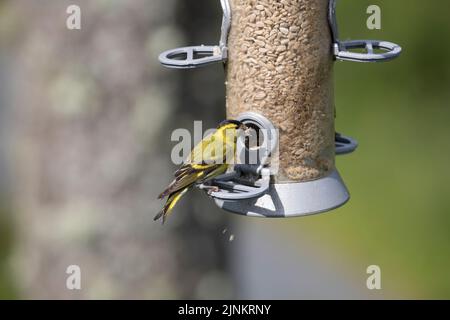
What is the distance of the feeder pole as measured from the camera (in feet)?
19.8

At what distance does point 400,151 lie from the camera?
11328mm

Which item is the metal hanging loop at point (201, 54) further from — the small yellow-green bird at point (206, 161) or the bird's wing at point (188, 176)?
→ the bird's wing at point (188, 176)

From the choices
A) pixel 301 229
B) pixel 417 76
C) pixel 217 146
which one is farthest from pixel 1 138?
pixel 217 146

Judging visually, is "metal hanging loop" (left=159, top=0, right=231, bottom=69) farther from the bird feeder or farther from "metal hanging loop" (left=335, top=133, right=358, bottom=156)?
"metal hanging loop" (left=335, top=133, right=358, bottom=156)

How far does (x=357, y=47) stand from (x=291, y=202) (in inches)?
51.8

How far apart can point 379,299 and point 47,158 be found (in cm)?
624

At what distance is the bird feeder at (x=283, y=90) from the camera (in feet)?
19.8

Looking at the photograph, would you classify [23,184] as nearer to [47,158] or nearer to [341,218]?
[47,158]

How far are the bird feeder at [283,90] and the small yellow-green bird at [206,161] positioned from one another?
0.13 m
